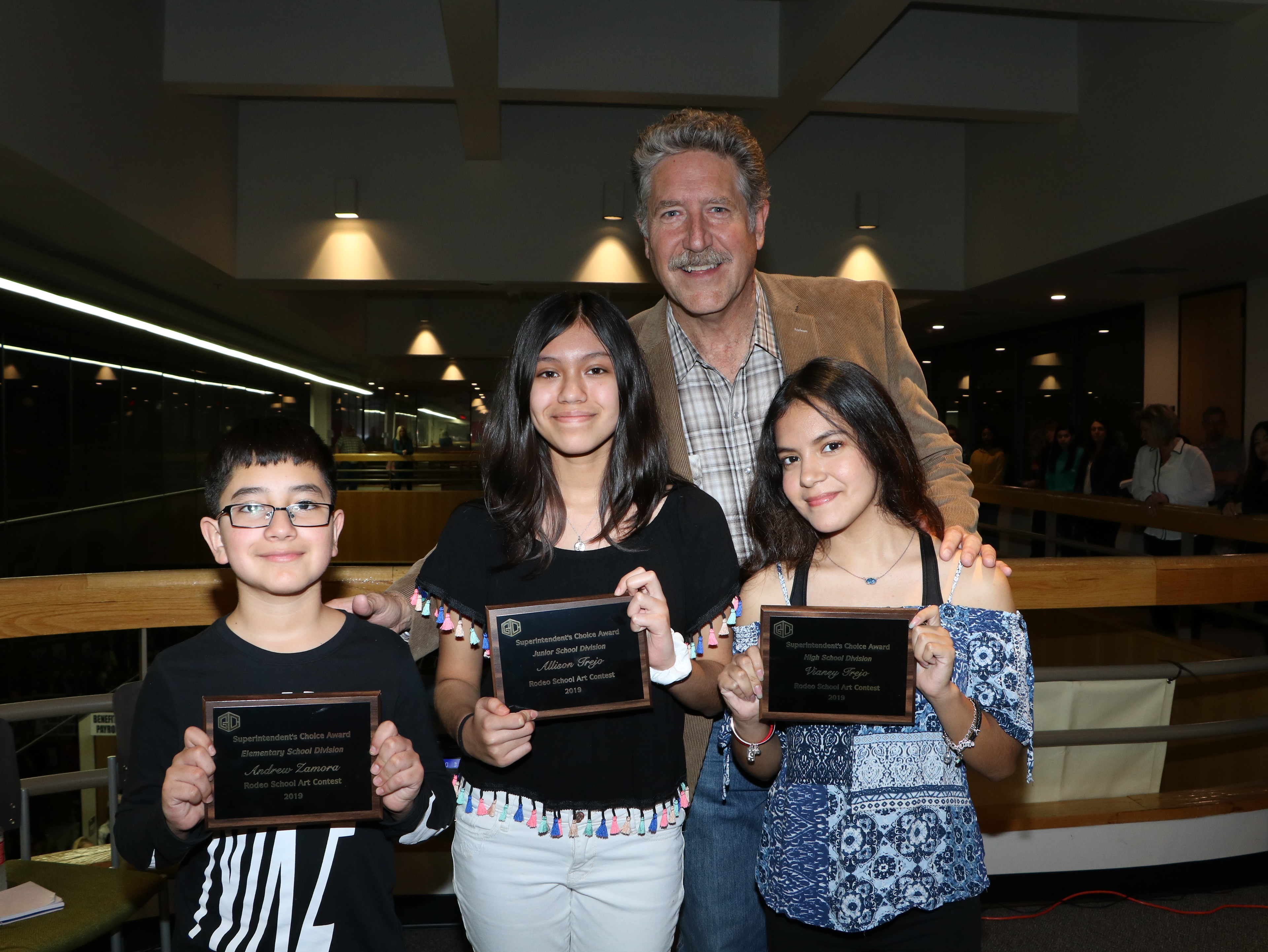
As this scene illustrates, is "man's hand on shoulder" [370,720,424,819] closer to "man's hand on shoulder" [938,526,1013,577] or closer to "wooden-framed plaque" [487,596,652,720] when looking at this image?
"wooden-framed plaque" [487,596,652,720]

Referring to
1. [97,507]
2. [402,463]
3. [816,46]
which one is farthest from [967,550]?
[402,463]

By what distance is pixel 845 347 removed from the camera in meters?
2.24

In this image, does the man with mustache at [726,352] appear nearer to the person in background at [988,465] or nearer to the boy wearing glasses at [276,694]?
the boy wearing glasses at [276,694]

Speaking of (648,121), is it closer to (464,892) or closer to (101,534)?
(101,534)

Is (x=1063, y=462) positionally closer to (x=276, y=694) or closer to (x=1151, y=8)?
(x=1151, y=8)

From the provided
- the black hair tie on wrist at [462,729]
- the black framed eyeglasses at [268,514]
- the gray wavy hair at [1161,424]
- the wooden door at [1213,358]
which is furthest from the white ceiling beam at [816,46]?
the wooden door at [1213,358]

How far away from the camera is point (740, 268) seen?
2.16 metres

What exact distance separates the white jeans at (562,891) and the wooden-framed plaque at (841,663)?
14.8 inches

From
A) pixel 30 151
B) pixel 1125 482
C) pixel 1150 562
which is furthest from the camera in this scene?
pixel 1125 482

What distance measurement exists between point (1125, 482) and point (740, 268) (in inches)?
291

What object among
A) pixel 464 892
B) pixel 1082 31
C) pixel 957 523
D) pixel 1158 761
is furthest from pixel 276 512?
pixel 1082 31

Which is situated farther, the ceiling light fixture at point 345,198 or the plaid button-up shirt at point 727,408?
the ceiling light fixture at point 345,198

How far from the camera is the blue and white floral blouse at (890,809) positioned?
1.64 metres

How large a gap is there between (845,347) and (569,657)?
3.77 ft
